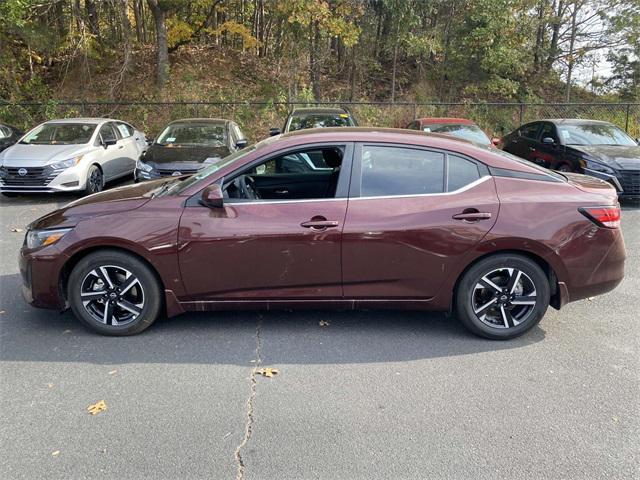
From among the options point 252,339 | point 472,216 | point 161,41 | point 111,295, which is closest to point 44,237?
point 111,295

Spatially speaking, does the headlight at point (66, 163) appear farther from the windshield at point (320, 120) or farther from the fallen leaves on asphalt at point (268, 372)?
the fallen leaves on asphalt at point (268, 372)

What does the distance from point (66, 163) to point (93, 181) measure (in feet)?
2.18

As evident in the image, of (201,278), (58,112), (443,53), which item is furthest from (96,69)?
(201,278)

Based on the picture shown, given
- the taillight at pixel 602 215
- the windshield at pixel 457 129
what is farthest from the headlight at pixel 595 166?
the taillight at pixel 602 215

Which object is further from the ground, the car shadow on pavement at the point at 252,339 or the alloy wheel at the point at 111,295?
the alloy wheel at the point at 111,295

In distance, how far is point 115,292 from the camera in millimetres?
4137

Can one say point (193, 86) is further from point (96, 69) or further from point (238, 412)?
point (238, 412)

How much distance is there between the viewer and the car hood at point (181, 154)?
30.2ft

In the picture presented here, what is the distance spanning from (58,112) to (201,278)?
16721mm

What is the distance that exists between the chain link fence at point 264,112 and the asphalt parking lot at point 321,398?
45.8 feet

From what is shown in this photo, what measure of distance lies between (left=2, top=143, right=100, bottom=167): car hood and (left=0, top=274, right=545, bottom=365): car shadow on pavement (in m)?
5.56

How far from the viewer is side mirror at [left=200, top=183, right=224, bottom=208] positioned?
13.1ft

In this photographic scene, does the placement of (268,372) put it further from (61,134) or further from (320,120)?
(61,134)

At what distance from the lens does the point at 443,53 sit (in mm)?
20672
